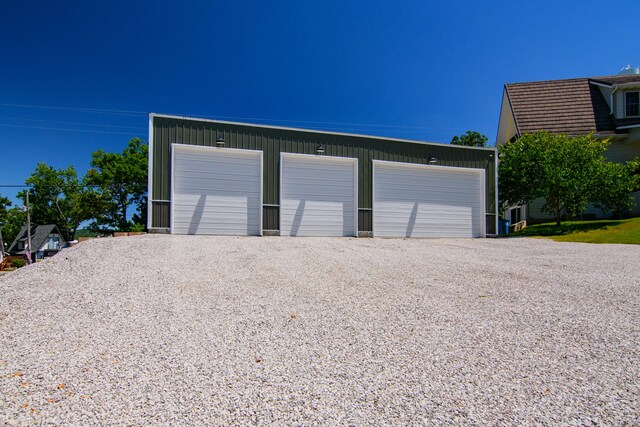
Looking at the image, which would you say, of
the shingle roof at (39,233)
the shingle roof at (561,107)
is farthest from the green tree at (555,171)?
the shingle roof at (39,233)

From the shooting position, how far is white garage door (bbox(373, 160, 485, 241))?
1068 centimetres

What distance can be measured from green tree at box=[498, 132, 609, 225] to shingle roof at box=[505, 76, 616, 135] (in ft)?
10.9

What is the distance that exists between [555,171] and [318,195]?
915 centimetres

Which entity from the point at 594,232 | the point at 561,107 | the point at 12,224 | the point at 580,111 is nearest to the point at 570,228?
the point at 594,232

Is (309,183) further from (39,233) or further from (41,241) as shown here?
(39,233)

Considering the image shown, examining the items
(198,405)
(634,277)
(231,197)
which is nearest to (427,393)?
(198,405)

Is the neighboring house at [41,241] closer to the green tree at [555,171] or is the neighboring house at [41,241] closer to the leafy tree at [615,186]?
the green tree at [555,171]

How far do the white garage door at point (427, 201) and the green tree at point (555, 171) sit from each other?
239 centimetres

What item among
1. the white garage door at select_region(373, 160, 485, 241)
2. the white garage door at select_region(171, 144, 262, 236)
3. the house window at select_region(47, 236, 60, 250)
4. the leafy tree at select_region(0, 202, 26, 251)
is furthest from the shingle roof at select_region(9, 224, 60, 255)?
the white garage door at select_region(373, 160, 485, 241)

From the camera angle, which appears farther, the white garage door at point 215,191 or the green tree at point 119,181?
the green tree at point 119,181

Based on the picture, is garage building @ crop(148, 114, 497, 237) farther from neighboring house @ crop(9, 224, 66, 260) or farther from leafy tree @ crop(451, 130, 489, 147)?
neighboring house @ crop(9, 224, 66, 260)

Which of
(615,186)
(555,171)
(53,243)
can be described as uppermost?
(555,171)

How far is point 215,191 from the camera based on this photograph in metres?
9.09

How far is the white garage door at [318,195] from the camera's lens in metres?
9.70
